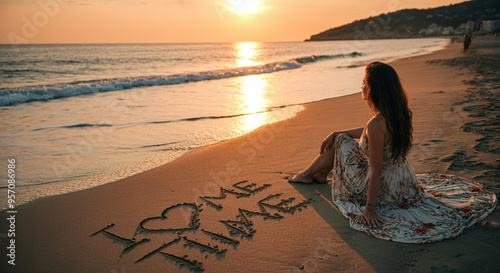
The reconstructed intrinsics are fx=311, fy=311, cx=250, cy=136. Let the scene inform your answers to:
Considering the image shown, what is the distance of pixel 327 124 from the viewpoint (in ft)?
23.7

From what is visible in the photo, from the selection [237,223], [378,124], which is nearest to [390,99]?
[378,124]

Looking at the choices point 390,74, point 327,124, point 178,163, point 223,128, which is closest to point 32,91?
point 223,128

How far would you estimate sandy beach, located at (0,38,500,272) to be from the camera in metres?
2.70

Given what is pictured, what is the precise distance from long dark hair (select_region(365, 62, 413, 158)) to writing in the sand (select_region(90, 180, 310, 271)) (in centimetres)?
137

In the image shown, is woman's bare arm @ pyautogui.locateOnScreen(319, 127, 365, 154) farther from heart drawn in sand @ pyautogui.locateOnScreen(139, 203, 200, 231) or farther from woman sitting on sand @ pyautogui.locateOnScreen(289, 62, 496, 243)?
heart drawn in sand @ pyautogui.locateOnScreen(139, 203, 200, 231)

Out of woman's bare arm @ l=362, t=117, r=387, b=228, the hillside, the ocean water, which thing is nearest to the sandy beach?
woman's bare arm @ l=362, t=117, r=387, b=228

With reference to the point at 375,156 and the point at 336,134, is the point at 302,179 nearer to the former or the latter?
the point at 336,134

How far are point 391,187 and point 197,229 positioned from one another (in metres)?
2.08

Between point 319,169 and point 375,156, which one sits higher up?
point 375,156

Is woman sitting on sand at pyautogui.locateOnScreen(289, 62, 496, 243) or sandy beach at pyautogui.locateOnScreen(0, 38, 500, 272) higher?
woman sitting on sand at pyautogui.locateOnScreen(289, 62, 496, 243)

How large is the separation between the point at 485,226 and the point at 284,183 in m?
2.25

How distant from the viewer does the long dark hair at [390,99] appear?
294 centimetres

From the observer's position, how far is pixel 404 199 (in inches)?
129

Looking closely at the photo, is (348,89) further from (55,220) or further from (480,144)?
(55,220)
